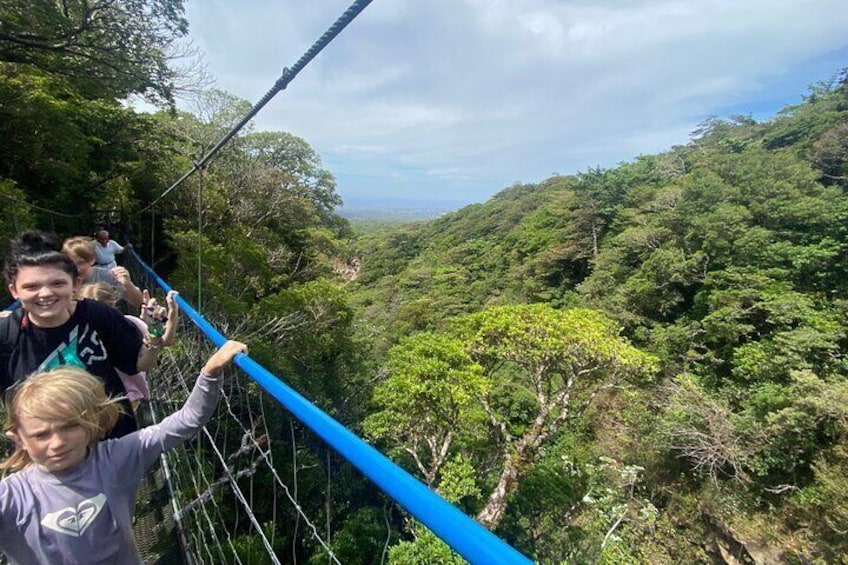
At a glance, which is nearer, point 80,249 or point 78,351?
point 78,351

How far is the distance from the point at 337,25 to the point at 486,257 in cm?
2780

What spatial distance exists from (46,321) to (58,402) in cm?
42

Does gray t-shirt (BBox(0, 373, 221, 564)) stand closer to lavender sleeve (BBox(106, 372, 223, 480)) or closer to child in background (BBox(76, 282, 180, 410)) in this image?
lavender sleeve (BBox(106, 372, 223, 480))

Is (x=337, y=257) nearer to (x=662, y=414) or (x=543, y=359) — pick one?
(x=543, y=359)

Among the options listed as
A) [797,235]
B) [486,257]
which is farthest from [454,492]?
[486,257]

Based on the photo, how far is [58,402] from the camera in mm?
777

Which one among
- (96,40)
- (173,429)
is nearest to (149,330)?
(173,429)

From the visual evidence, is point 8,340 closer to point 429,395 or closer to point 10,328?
point 10,328

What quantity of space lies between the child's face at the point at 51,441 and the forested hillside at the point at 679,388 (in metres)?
6.05

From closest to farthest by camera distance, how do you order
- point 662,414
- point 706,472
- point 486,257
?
point 706,472 < point 662,414 < point 486,257

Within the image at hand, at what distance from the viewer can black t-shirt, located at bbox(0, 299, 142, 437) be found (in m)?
1.07

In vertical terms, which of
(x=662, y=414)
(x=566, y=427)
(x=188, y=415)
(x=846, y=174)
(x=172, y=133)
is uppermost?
(x=172, y=133)

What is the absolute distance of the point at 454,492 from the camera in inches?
249

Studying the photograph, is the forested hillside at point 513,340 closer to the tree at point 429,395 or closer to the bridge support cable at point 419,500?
the tree at point 429,395
